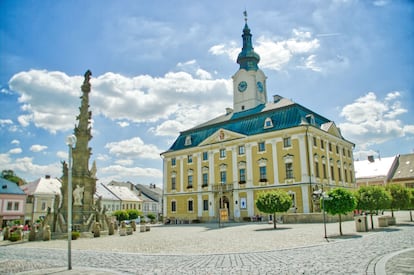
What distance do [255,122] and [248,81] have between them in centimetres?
977

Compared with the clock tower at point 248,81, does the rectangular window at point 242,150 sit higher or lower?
lower

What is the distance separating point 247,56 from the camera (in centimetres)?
4956

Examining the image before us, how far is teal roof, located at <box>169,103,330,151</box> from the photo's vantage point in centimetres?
3744

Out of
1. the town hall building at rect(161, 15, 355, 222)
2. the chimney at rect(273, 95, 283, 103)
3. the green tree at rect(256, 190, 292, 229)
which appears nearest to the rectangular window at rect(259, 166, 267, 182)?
the town hall building at rect(161, 15, 355, 222)

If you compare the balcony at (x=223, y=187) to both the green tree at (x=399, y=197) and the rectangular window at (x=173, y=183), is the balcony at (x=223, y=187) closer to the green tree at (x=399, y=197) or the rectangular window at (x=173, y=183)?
the rectangular window at (x=173, y=183)

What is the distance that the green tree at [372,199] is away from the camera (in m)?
22.7

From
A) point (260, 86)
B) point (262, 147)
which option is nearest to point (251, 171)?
point (262, 147)

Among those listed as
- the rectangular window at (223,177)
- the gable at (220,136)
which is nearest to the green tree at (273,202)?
the gable at (220,136)

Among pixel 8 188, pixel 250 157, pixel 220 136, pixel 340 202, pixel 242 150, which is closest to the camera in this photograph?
pixel 340 202

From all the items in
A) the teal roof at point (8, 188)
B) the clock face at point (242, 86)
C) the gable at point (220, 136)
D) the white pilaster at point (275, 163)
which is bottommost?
the teal roof at point (8, 188)

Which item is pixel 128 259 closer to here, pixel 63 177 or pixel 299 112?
pixel 63 177

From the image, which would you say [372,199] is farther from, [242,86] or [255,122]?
[242,86]

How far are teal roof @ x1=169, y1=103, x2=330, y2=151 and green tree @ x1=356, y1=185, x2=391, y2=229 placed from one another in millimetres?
13695

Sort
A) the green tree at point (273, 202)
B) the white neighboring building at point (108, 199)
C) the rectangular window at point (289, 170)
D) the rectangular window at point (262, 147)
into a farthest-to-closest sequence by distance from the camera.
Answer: the white neighboring building at point (108, 199) < the rectangular window at point (262, 147) < the rectangular window at point (289, 170) < the green tree at point (273, 202)
